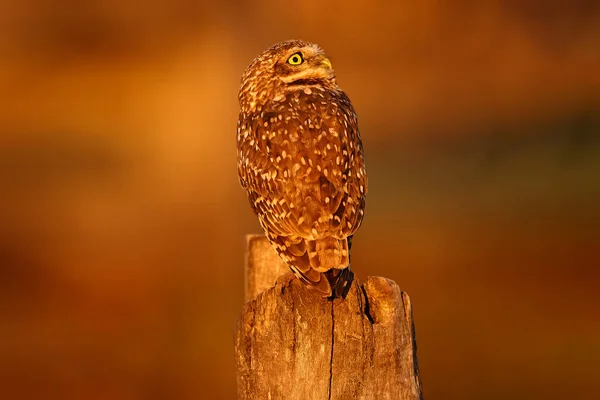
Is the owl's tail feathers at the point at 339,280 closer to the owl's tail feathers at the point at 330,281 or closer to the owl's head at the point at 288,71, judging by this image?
the owl's tail feathers at the point at 330,281

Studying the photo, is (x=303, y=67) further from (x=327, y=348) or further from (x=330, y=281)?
(x=327, y=348)

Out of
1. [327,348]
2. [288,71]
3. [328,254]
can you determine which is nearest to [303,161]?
[328,254]

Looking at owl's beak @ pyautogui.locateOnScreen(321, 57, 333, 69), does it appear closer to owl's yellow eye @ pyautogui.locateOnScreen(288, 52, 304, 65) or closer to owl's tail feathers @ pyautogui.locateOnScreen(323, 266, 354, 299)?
owl's yellow eye @ pyautogui.locateOnScreen(288, 52, 304, 65)

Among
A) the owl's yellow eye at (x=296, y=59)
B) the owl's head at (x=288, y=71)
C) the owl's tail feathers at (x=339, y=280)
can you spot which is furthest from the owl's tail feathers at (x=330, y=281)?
the owl's yellow eye at (x=296, y=59)

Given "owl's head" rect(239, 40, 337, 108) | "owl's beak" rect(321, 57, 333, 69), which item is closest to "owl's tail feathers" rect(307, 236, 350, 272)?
"owl's head" rect(239, 40, 337, 108)

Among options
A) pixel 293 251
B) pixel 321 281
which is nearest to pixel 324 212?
pixel 293 251

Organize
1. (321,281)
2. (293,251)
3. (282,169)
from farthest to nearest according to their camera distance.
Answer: (282,169), (293,251), (321,281)
